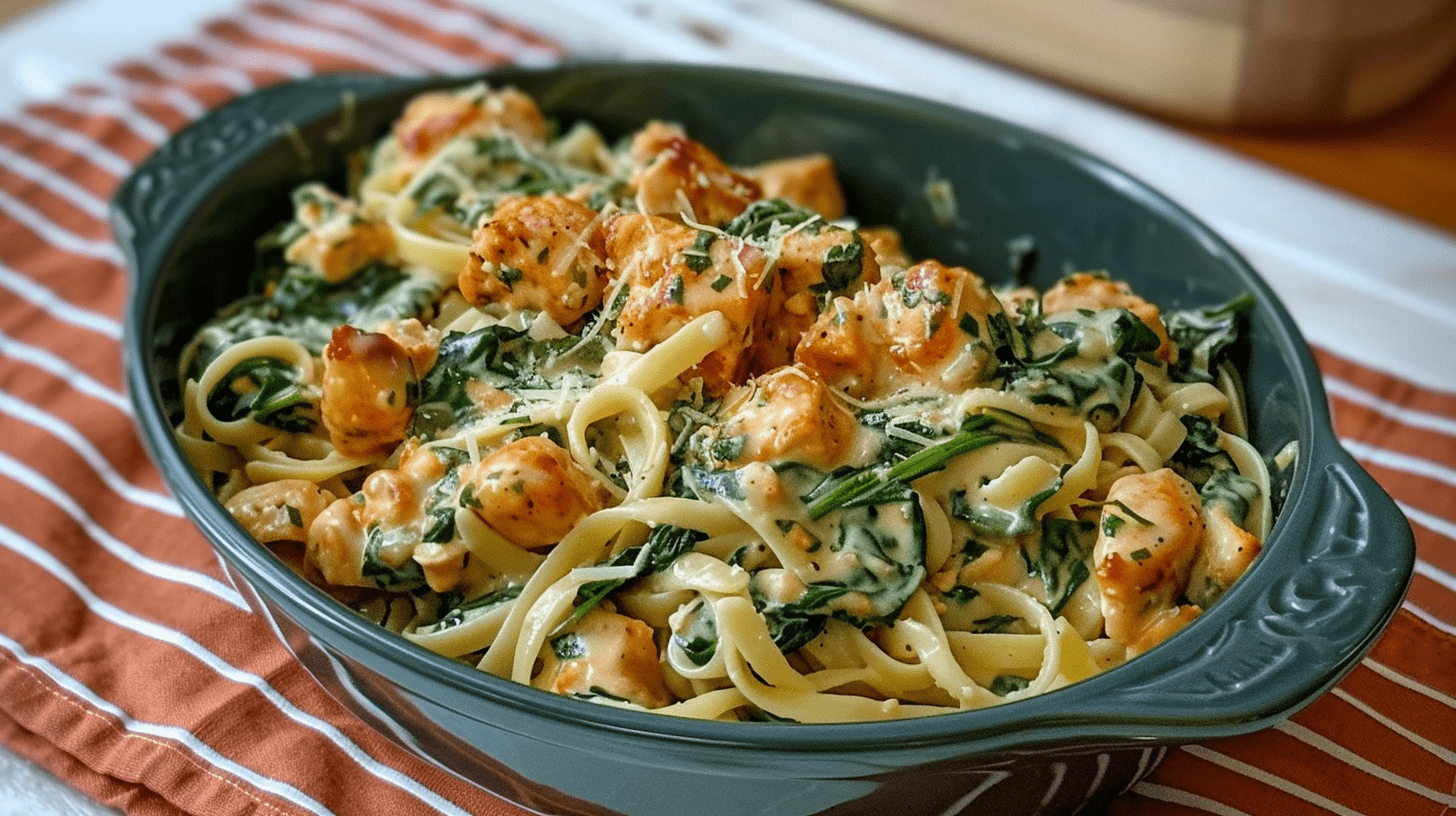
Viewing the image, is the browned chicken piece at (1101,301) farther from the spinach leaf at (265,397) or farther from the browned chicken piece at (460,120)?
the spinach leaf at (265,397)

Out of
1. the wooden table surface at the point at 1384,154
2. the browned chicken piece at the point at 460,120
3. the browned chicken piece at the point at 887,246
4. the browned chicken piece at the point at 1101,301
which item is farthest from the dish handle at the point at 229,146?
the wooden table surface at the point at 1384,154

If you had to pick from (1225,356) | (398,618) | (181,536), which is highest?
(1225,356)

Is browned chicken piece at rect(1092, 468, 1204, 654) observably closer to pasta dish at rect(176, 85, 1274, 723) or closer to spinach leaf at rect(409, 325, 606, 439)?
pasta dish at rect(176, 85, 1274, 723)

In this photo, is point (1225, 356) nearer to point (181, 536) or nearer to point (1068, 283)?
point (1068, 283)

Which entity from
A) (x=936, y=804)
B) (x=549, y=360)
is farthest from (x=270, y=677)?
(x=936, y=804)

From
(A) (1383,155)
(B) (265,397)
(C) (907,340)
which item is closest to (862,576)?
(C) (907,340)

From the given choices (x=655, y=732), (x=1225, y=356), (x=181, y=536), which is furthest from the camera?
(x=181, y=536)
